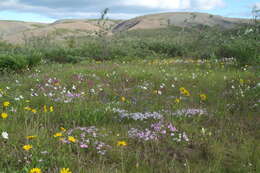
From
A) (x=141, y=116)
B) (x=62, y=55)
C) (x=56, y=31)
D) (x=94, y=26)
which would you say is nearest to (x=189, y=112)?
(x=141, y=116)

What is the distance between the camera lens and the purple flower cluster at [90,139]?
3.48 m

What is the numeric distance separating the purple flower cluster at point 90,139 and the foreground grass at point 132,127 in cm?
1

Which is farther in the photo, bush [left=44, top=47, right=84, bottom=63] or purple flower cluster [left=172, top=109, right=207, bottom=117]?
bush [left=44, top=47, right=84, bottom=63]

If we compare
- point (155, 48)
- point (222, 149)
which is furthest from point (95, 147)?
point (155, 48)

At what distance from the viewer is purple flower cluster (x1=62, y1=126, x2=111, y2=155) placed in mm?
3481

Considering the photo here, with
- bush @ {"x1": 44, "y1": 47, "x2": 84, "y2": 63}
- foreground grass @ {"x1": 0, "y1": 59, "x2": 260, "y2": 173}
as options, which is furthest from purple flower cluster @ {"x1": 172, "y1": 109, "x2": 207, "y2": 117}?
bush @ {"x1": 44, "y1": 47, "x2": 84, "y2": 63}

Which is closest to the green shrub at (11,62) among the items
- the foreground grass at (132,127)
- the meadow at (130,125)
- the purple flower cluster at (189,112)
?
the meadow at (130,125)

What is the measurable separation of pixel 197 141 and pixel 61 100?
8.54 ft

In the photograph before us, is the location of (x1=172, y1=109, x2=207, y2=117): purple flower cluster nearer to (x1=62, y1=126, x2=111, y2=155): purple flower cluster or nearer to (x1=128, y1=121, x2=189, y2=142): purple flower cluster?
(x1=128, y1=121, x2=189, y2=142): purple flower cluster

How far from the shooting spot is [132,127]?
13.9 feet

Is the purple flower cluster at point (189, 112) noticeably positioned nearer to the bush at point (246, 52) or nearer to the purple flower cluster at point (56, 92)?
the purple flower cluster at point (56, 92)

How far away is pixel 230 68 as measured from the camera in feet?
30.6

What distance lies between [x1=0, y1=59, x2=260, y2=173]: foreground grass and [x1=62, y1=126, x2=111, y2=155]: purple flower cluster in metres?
0.01

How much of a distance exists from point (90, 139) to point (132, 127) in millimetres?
752
